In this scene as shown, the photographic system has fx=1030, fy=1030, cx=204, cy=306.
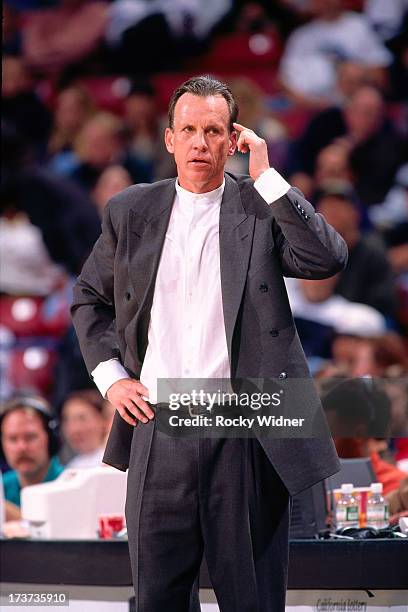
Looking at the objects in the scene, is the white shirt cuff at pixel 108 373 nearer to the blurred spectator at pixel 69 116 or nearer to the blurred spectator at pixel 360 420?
the blurred spectator at pixel 360 420

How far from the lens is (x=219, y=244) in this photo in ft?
6.41

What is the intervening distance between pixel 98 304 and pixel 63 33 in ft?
15.2

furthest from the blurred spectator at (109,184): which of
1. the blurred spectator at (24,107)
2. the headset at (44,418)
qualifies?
the headset at (44,418)

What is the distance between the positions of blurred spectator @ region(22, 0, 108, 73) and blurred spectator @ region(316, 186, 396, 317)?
200cm

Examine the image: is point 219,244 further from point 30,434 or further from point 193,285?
point 30,434

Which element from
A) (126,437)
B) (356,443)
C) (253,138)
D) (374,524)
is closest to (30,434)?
(356,443)

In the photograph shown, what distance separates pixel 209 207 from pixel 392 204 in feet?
12.2

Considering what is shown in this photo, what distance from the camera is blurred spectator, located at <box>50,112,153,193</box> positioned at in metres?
5.98

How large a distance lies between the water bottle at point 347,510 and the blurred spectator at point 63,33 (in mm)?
4119

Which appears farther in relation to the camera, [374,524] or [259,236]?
[374,524]

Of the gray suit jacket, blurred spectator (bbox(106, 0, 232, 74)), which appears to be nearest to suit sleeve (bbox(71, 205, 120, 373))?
the gray suit jacket

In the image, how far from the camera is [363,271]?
17.2 feet

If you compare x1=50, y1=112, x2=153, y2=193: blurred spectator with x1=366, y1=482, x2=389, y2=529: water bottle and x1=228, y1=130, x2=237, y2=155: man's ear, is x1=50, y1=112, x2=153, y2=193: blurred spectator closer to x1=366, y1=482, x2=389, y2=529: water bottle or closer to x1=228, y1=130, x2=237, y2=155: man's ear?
x1=366, y1=482, x2=389, y2=529: water bottle

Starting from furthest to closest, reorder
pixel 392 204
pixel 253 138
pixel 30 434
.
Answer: pixel 392 204, pixel 30 434, pixel 253 138
